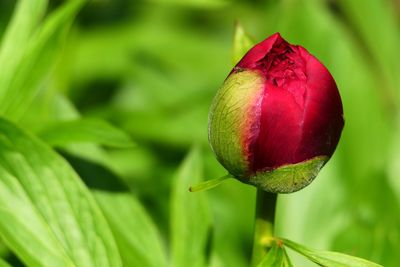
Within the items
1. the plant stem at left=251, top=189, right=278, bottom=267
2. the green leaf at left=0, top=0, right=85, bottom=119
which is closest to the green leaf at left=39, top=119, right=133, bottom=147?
the green leaf at left=0, top=0, right=85, bottom=119

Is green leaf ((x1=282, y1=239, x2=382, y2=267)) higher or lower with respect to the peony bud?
lower

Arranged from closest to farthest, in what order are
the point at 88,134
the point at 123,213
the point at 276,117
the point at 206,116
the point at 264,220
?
1. the point at 276,117
2. the point at 264,220
3. the point at 88,134
4. the point at 123,213
5. the point at 206,116

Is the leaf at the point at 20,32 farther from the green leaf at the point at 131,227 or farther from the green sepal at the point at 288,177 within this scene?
the green sepal at the point at 288,177

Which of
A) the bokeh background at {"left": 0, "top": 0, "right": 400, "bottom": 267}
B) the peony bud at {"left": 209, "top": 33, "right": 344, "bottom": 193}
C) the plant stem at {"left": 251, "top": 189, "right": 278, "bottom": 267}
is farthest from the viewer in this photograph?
the bokeh background at {"left": 0, "top": 0, "right": 400, "bottom": 267}

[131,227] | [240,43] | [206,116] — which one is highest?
[240,43]

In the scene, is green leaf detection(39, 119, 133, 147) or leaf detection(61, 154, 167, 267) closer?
green leaf detection(39, 119, 133, 147)

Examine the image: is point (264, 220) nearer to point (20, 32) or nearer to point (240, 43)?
point (240, 43)

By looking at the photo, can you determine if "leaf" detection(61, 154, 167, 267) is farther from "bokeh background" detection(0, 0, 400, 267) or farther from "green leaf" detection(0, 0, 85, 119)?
"green leaf" detection(0, 0, 85, 119)

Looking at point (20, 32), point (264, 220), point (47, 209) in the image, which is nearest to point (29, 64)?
point (20, 32)
